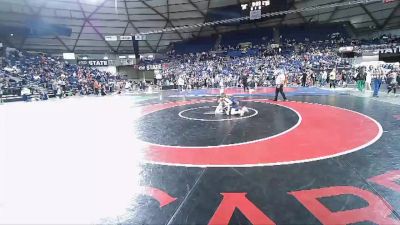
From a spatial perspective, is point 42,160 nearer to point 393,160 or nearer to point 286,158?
point 286,158

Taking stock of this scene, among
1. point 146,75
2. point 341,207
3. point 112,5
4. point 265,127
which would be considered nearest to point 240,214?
point 341,207

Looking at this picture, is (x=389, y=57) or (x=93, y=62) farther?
(x=93, y=62)

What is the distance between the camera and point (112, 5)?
34.6 m

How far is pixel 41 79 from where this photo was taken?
2856 cm

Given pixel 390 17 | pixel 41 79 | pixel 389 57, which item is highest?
pixel 390 17

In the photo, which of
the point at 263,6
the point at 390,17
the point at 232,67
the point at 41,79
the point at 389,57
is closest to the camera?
the point at 41,79

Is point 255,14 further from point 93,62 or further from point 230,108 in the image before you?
point 93,62

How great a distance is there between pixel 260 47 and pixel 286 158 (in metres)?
39.0

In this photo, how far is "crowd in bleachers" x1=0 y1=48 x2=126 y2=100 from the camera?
24328 mm

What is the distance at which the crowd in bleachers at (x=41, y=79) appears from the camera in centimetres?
2433

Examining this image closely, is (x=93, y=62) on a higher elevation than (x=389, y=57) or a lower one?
higher

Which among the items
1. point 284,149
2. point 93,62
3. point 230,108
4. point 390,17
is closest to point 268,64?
point 390,17

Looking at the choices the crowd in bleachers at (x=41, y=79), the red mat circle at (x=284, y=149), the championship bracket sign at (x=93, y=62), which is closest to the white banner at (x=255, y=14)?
the crowd in bleachers at (x=41, y=79)

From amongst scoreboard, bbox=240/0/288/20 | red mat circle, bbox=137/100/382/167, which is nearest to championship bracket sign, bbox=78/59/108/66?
scoreboard, bbox=240/0/288/20
